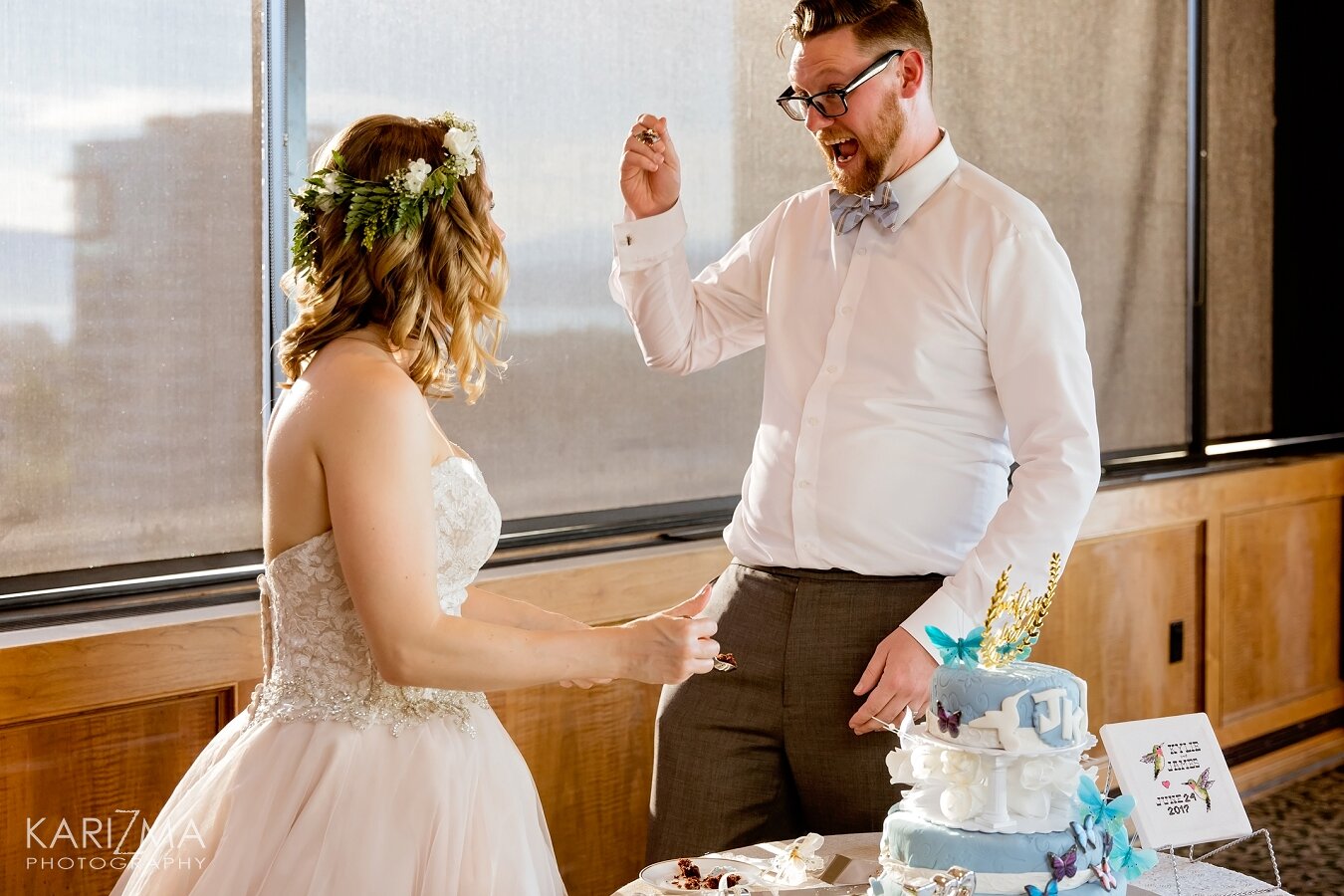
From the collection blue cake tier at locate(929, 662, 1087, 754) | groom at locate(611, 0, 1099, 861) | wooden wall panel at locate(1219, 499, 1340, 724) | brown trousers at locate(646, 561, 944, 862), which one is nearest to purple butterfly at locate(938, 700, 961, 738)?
blue cake tier at locate(929, 662, 1087, 754)

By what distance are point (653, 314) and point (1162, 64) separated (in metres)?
3.04

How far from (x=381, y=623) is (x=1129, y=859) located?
95 centimetres

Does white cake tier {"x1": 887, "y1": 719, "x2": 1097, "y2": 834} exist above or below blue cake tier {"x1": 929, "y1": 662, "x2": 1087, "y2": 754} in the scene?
below

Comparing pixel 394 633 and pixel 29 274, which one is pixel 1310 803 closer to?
pixel 394 633

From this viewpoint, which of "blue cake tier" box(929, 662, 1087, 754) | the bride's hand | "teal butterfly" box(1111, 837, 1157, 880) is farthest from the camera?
the bride's hand

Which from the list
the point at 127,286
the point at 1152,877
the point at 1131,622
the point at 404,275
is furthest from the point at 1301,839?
the point at 127,286

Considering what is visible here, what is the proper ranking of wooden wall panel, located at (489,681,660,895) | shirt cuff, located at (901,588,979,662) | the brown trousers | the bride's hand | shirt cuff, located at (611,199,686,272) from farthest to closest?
wooden wall panel, located at (489,681,660,895)
shirt cuff, located at (611,199,686,272)
the brown trousers
shirt cuff, located at (901,588,979,662)
the bride's hand

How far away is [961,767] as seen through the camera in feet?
5.18

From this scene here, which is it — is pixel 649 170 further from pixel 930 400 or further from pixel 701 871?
pixel 701 871

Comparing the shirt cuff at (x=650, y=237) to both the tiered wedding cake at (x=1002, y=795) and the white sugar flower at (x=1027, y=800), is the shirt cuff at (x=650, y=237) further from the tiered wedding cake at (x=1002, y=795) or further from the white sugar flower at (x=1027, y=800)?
the white sugar flower at (x=1027, y=800)

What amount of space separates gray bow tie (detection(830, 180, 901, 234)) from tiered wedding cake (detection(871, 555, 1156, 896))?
85 centimetres

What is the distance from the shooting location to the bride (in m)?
1.67

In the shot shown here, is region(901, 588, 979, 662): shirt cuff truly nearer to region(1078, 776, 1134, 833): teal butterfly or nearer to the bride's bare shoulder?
region(1078, 776, 1134, 833): teal butterfly

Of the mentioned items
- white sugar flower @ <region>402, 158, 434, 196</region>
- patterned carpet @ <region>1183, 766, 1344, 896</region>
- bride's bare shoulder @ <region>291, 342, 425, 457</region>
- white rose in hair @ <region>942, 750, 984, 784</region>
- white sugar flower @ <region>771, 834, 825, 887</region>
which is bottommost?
patterned carpet @ <region>1183, 766, 1344, 896</region>
